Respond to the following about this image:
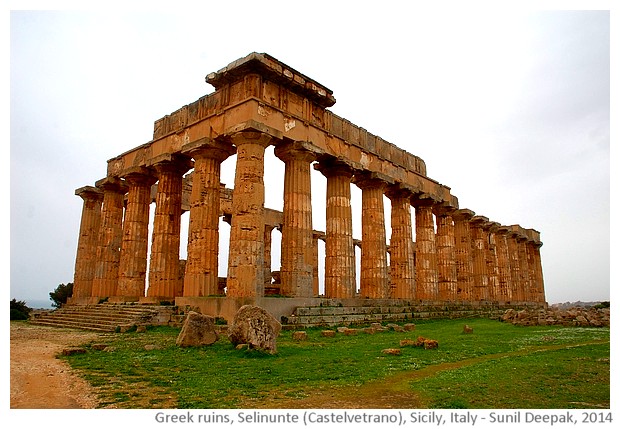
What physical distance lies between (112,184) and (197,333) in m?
18.1

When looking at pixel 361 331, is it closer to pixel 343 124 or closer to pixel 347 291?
pixel 347 291

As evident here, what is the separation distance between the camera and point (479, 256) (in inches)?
1369

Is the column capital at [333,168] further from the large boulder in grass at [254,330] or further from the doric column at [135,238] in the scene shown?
the large boulder in grass at [254,330]

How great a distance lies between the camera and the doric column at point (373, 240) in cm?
2330

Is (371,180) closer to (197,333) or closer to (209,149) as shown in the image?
(209,149)

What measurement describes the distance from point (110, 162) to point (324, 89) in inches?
590

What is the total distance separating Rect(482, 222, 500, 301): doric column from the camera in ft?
118

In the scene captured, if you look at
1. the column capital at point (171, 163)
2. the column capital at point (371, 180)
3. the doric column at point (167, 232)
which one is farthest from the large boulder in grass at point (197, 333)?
the column capital at point (371, 180)

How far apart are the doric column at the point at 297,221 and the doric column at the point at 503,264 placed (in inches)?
970

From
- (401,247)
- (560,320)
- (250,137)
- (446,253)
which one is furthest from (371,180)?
(560,320)

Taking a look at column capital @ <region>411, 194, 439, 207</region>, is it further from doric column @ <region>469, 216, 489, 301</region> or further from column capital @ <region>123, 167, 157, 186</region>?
column capital @ <region>123, 167, 157, 186</region>

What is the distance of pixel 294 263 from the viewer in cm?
1881

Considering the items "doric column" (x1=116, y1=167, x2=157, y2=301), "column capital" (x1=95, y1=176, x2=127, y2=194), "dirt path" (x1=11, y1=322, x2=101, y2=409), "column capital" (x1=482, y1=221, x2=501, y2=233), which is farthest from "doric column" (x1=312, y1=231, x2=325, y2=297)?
"dirt path" (x1=11, y1=322, x2=101, y2=409)

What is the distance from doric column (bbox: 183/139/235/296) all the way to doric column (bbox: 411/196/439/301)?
→ 14.7 m
